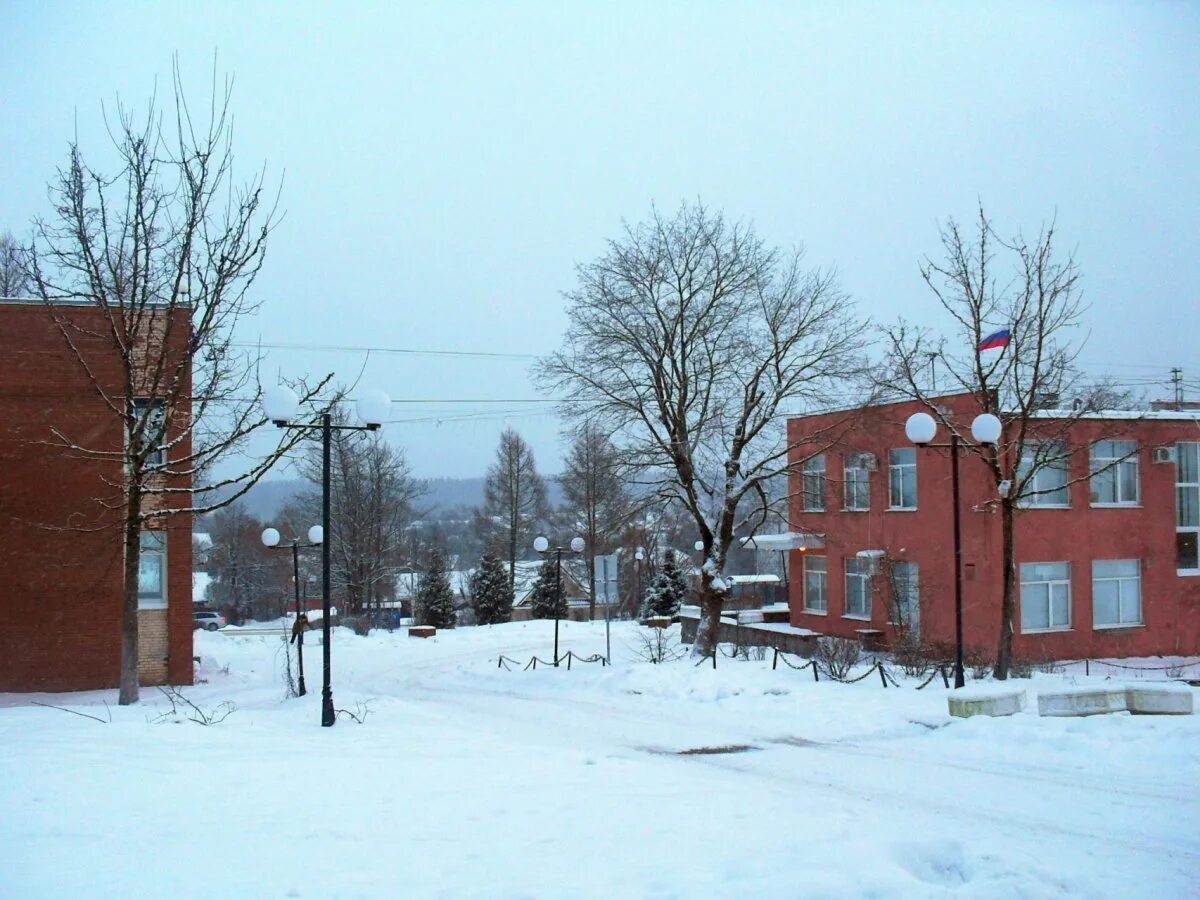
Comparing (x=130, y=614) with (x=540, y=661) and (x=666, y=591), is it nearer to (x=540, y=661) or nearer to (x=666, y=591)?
(x=540, y=661)

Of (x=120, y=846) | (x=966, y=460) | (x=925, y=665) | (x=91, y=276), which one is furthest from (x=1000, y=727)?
(x=966, y=460)

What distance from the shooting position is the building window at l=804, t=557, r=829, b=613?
33250mm

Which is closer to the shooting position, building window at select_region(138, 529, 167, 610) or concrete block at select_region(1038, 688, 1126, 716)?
concrete block at select_region(1038, 688, 1126, 716)

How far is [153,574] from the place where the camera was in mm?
23578

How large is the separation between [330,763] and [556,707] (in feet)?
24.9

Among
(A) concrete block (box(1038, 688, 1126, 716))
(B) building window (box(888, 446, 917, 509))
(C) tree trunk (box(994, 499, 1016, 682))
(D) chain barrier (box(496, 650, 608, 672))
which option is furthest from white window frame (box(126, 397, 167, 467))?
(B) building window (box(888, 446, 917, 509))

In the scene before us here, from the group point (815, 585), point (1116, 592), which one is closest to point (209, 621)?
point (815, 585)

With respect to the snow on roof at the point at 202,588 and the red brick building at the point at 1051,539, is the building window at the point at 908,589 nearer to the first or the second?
the red brick building at the point at 1051,539

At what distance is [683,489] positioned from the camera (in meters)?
25.2

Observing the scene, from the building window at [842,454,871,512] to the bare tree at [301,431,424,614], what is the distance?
81.4ft

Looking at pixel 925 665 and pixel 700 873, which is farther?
pixel 925 665

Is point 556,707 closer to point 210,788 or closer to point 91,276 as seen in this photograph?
point 210,788

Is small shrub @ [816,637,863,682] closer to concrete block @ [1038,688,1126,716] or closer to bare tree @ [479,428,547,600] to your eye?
concrete block @ [1038,688,1126,716]

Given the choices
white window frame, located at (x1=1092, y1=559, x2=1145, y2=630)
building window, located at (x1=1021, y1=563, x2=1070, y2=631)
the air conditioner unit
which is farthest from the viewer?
the air conditioner unit
